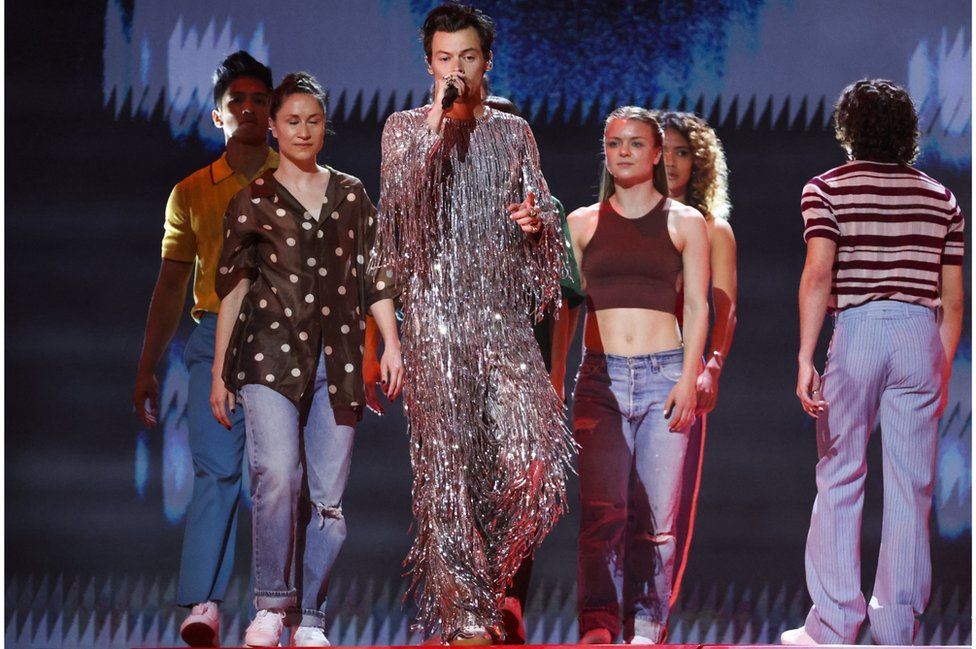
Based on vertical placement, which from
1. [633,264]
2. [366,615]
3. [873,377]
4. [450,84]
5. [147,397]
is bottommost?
[366,615]

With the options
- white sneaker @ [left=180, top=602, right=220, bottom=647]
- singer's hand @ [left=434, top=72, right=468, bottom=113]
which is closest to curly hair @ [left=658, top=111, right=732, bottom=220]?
singer's hand @ [left=434, top=72, right=468, bottom=113]

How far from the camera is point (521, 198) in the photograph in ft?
11.4

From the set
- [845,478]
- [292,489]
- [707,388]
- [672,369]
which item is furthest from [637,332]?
[292,489]

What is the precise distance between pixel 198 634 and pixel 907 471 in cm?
218

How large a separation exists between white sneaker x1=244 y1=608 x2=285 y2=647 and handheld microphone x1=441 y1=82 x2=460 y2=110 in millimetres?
1502

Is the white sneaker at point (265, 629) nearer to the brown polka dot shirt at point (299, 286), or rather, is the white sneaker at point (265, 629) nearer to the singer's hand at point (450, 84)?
the brown polka dot shirt at point (299, 286)

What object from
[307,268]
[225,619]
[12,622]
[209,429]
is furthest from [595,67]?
[12,622]

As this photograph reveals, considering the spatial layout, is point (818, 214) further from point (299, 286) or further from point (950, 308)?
point (299, 286)

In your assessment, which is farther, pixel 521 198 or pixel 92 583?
pixel 92 583

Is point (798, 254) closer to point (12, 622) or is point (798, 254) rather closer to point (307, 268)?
point (307, 268)

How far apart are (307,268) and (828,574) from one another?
178 cm

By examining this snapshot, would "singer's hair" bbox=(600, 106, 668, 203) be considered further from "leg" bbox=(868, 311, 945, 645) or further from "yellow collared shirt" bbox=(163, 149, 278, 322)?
"yellow collared shirt" bbox=(163, 149, 278, 322)

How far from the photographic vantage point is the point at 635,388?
3.86m

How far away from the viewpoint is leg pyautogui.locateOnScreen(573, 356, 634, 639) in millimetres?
3871
